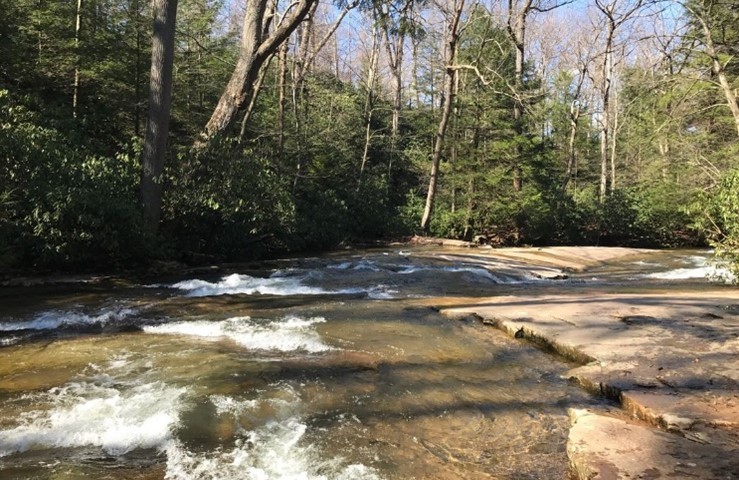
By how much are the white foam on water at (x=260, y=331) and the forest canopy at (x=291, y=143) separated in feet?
13.9

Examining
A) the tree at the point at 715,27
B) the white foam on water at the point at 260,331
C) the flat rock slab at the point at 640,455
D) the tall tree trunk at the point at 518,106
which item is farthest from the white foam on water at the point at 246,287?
the tall tree trunk at the point at 518,106

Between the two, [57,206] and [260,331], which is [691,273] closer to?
[260,331]

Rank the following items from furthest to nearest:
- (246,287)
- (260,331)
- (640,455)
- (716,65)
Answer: (716,65) → (246,287) → (260,331) → (640,455)

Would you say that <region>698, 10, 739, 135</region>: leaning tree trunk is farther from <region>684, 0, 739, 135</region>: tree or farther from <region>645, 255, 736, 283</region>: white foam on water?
<region>645, 255, 736, 283</region>: white foam on water

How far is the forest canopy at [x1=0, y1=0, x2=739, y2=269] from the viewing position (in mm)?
9953

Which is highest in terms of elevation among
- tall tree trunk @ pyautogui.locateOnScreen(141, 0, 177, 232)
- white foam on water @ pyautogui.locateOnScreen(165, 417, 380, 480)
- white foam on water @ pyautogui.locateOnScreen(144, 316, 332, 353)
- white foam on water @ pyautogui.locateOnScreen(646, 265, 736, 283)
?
tall tree trunk @ pyautogui.locateOnScreen(141, 0, 177, 232)

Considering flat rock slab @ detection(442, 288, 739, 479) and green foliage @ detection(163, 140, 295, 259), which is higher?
green foliage @ detection(163, 140, 295, 259)

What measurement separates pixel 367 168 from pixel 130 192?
51.8 feet

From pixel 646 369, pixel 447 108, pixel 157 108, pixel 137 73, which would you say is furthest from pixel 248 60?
pixel 646 369

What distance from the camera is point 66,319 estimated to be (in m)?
6.89

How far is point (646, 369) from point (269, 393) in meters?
3.34

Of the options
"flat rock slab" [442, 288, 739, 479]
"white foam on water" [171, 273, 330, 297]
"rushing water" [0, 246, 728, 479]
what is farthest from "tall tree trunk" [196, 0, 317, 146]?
"flat rock slab" [442, 288, 739, 479]

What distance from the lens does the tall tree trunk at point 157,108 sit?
11.4m

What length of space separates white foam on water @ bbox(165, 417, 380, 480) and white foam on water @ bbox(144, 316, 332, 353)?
6.78 feet
